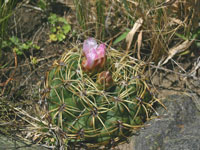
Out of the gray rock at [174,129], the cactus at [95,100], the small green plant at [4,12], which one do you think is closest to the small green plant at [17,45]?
the small green plant at [4,12]

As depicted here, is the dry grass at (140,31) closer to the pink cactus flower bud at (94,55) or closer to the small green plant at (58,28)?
the small green plant at (58,28)

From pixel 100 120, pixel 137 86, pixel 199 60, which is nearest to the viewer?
pixel 100 120

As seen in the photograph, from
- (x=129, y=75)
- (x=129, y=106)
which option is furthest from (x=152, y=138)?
(x=129, y=75)

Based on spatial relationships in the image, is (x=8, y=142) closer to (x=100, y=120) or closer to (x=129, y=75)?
(x=100, y=120)

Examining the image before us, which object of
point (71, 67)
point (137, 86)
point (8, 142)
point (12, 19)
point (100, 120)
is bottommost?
point (8, 142)

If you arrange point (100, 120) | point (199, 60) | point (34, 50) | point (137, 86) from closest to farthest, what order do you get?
point (100, 120), point (137, 86), point (199, 60), point (34, 50)

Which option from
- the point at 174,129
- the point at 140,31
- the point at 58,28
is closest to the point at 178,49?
the point at 140,31

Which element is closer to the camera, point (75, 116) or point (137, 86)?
point (75, 116)
